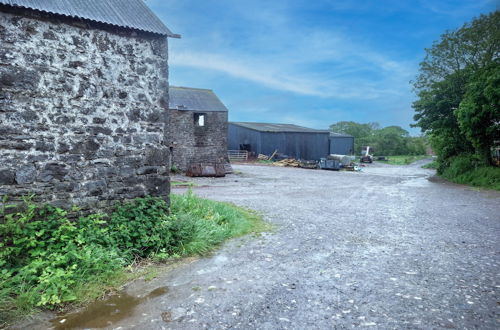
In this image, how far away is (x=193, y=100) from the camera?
83.2 ft

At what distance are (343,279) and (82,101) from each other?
17.1 feet

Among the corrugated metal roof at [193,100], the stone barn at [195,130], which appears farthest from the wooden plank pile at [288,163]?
the corrugated metal roof at [193,100]

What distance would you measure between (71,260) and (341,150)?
44596 millimetres

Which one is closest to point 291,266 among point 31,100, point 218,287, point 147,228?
point 218,287

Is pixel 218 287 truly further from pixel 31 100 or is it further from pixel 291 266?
pixel 31 100

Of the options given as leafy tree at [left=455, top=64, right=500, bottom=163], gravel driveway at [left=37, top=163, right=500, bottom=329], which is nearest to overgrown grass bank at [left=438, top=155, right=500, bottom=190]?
leafy tree at [left=455, top=64, right=500, bottom=163]

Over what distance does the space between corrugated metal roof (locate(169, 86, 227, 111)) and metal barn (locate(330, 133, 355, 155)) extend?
2342cm

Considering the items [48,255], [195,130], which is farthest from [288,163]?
[48,255]

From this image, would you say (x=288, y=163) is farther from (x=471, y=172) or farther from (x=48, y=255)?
(x=48, y=255)

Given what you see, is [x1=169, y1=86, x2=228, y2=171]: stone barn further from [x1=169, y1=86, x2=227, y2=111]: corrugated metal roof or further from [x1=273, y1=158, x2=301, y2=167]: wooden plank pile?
[x1=273, y1=158, x2=301, y2=167]: wooden plank pile

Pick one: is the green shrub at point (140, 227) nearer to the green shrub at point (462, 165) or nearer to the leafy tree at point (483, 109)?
the leafy tree at point (483, 109)

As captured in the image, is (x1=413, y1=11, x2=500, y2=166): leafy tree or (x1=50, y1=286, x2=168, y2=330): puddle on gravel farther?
(x1=413, y1=11, x2=500, y2=166): leafy tree

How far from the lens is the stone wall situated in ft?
78.1

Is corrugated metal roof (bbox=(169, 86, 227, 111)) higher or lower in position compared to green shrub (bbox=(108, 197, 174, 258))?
higher
